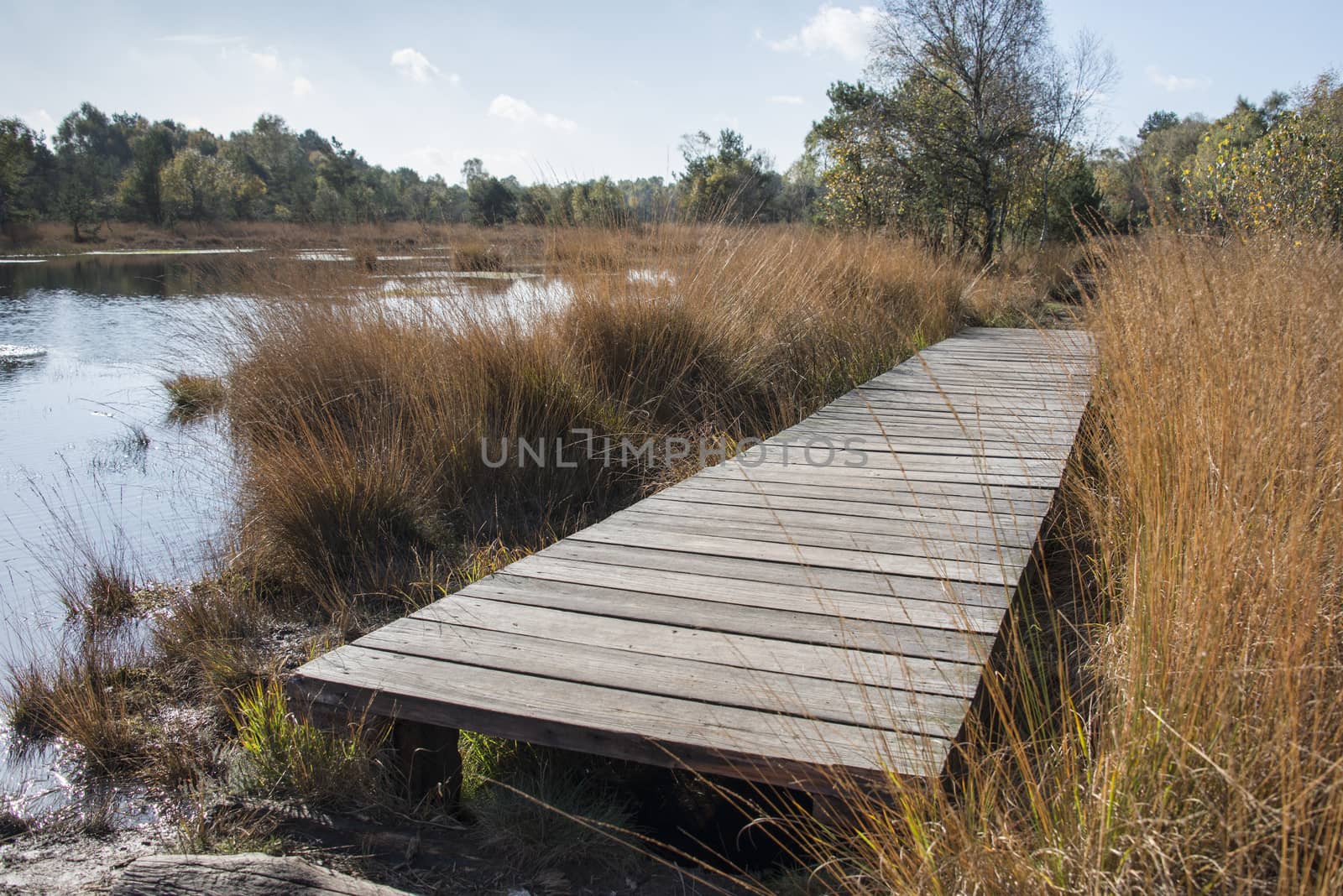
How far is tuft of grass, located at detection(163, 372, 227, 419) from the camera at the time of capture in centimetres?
693

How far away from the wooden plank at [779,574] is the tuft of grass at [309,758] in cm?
69

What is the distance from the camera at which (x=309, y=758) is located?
80.1 inches

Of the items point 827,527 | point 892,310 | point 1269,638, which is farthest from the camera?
point 892,310

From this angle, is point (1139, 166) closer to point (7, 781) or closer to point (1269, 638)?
point (1269, 638)

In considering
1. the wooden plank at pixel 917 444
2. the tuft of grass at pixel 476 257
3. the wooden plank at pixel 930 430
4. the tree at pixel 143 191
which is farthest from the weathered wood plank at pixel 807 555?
the tree at pixel 143 191

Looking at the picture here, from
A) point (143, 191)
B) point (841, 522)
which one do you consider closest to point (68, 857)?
point (841, 522)

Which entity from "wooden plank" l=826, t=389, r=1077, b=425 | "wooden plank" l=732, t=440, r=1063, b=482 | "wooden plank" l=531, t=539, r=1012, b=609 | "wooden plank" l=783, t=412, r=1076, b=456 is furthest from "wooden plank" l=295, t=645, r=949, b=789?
"wooden plank" l=826, t=389, r=1077, b=425

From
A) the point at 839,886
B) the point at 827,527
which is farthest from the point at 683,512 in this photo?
the point at 839,886

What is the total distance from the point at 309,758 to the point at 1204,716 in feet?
5.88

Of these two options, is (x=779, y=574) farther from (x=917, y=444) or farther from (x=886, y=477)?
(x=917, y=444)

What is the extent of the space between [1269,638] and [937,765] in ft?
1.64

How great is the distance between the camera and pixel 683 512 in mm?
2750

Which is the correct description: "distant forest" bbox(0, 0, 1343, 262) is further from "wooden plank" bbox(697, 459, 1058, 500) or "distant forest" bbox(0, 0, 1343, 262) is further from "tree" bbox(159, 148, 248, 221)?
"tree" bbox(159, 148, 248, 221)

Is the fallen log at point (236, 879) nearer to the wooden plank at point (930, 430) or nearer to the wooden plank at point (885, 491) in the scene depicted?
the wooden plank at point (885, 491)
